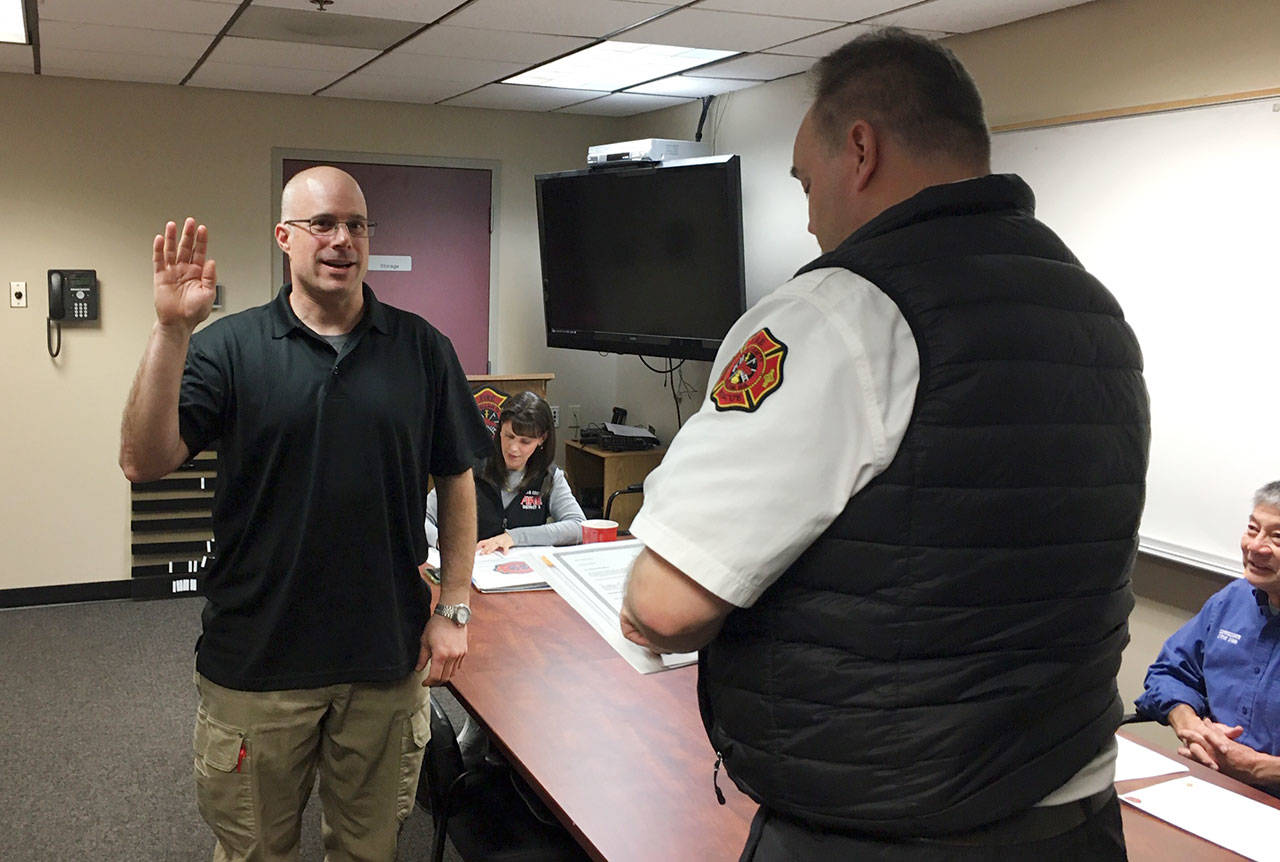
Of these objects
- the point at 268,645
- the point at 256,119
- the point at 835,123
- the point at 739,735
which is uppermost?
the point at 256,119

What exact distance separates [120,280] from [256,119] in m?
1.06

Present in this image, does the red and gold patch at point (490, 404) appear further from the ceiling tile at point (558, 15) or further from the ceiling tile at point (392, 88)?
the ceiling tile at point (558, 15)

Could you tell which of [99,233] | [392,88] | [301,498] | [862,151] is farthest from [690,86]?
[862,151]

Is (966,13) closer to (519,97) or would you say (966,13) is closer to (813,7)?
(813,7)

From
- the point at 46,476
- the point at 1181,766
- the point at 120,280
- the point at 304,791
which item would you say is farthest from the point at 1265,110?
the point at 46,476

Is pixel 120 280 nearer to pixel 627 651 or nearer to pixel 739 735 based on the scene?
pixel 627 651

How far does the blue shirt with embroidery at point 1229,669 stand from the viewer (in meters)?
2.45

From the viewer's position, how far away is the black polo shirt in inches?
78.8

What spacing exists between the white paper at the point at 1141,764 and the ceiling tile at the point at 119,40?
12.9ft

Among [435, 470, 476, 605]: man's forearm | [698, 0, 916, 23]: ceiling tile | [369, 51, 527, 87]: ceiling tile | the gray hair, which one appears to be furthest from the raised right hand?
[369, 51, 527, 87]: ceiling tile

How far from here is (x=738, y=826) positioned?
172 cm

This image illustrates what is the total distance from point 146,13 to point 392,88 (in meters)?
1.70

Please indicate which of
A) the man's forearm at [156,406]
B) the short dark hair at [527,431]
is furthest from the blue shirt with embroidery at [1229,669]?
the man's forearm at [156,406]

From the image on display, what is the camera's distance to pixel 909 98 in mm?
1120
